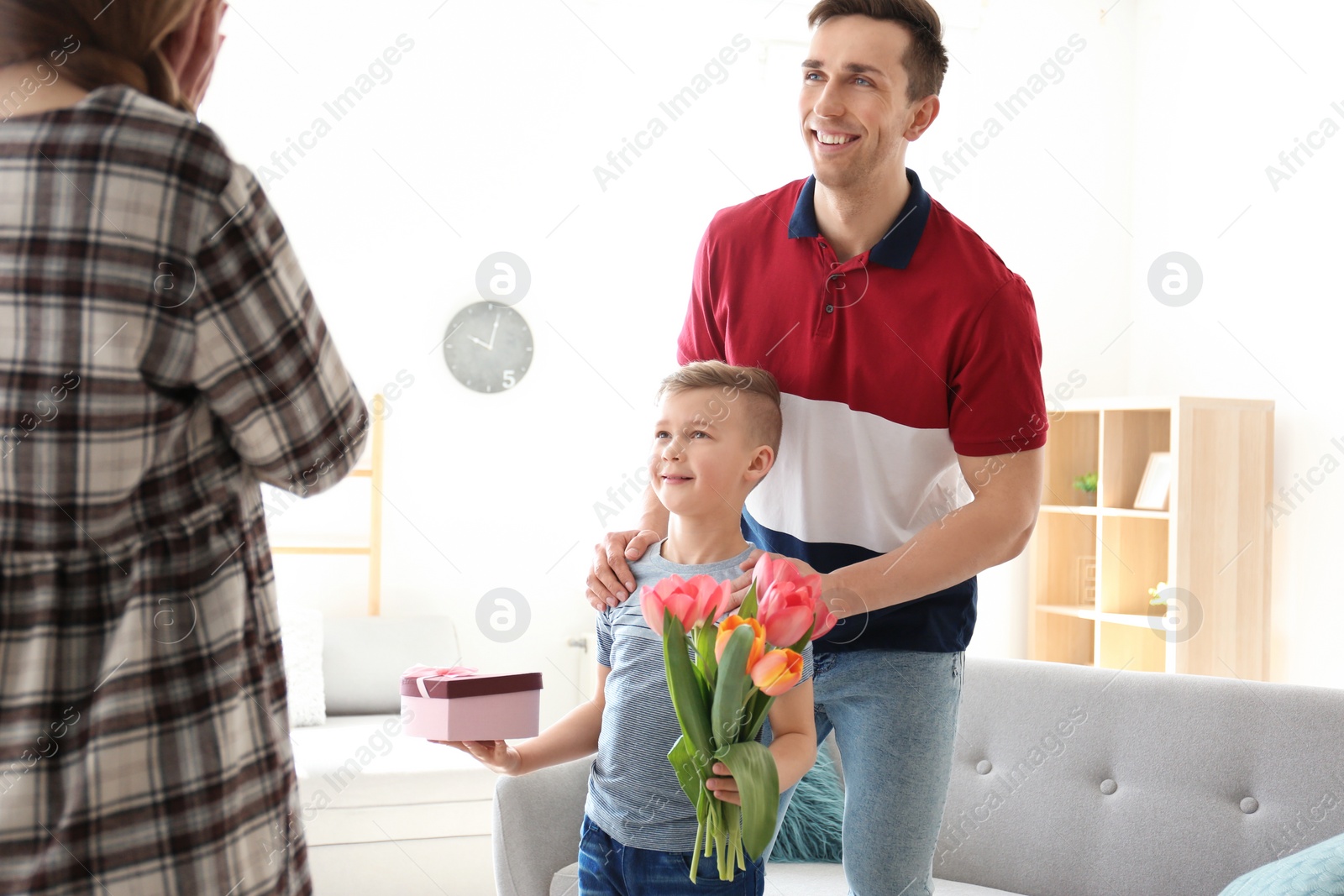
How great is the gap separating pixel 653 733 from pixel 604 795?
3.9 inches

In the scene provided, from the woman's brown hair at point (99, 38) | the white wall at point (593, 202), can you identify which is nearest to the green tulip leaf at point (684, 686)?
the woman's brown hair at point (99, 38)

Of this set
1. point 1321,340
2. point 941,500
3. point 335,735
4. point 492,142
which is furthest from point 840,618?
point 492,142

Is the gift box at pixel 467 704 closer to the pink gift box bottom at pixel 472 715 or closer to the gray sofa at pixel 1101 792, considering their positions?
the pink gift box bottom at pixel 472 715

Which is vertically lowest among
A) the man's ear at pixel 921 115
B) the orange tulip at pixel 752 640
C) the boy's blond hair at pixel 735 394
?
the orange tulip at pixel 752 640

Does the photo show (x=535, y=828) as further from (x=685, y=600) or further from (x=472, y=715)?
(x=685, y=600)

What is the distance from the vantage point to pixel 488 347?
402 cm

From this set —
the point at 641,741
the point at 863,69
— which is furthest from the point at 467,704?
the point at 863,69

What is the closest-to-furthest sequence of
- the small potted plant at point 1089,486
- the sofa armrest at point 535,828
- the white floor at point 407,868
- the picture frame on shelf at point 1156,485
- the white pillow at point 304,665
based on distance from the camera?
the sofa armrest at point 535,828 → the white floor at point 407,868 → the white pillow at point 304,665 → the picture frame on shelf at point 1156,485 → the small potted plant at point 1089,486

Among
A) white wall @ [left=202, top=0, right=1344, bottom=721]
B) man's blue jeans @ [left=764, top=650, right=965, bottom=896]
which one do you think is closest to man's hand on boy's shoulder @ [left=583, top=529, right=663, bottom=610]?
man's blue jeans @ [left=764, top=650, right=965, bottom=896]

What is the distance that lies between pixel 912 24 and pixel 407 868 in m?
2.59

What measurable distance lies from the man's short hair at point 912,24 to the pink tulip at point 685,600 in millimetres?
803

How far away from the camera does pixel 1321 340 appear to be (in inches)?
129

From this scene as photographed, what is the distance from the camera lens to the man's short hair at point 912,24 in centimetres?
144

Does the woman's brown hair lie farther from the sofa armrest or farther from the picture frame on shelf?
the picture frame on shelf
